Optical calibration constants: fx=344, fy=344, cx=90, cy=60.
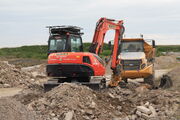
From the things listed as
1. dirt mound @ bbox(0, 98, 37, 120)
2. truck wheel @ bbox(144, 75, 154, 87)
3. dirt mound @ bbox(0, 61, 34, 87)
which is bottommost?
dirt mound @ bbox(0, 61, 34, 87)

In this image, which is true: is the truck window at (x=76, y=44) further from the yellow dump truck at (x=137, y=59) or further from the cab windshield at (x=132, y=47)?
the cab windshield at (x=132, y=47)

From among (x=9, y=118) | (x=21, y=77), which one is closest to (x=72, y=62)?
(x=9, y=118)

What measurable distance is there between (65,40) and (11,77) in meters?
7.91

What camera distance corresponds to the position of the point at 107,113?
380 inches

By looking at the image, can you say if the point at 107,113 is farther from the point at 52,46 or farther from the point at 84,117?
the point at 52,46

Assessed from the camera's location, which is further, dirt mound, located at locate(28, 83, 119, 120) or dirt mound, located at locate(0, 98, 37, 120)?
dirt mound, located at locate(28, 83, 119, 120)

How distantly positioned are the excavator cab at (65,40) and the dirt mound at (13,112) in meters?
5.43

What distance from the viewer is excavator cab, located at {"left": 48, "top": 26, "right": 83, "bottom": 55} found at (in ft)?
45.1

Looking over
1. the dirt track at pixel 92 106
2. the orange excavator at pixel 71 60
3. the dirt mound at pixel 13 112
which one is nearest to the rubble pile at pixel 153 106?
the dirt track at pixel 92 106

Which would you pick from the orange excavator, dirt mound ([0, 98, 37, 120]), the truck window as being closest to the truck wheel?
the orange excavator

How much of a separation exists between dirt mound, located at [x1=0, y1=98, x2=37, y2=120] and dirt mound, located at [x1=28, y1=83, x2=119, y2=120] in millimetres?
627

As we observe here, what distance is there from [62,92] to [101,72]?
12.0 ft

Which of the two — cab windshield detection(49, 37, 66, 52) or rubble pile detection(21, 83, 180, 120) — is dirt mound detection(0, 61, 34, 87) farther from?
rubble pile detection(21, 83, 180, 120)

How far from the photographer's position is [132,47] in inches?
680
